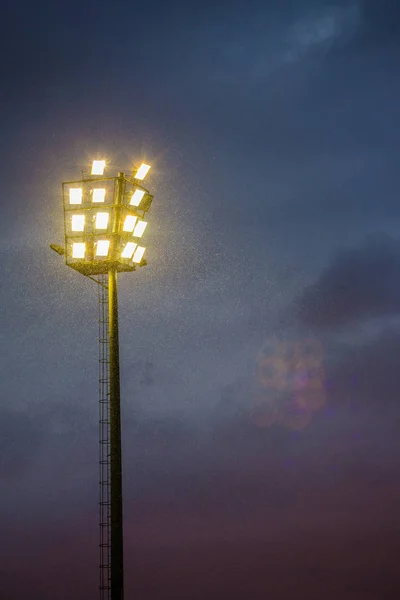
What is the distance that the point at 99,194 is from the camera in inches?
1134

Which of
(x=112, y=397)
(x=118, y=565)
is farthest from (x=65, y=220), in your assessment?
(x=118, y=565)

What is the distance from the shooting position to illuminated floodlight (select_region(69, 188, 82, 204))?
2900 centimetres

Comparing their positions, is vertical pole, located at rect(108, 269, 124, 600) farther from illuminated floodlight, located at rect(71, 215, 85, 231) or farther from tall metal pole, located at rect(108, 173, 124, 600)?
illuminated floodlight, located at rect(71, 215, 85, 231)

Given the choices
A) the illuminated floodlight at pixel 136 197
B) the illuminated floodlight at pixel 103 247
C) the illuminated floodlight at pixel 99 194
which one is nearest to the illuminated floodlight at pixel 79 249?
the illuminated floodlight at pixel 103 247

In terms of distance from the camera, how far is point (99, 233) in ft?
93.4

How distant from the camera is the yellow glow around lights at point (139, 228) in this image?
94.2 feet

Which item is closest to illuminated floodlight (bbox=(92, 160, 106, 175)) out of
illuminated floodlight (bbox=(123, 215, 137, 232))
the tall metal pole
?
illuminated floodlight (bbox=(123, 215, 137, 232))

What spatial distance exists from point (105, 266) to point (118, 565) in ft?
31.1

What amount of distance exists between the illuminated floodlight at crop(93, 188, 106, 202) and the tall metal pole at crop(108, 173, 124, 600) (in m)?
3.14

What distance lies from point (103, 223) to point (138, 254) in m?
1.56

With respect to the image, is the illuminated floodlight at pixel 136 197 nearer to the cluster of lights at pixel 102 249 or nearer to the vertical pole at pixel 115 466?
the cluster of lights at pixel 102 249

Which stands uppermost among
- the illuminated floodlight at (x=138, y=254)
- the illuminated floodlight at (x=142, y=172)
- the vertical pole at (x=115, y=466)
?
the illuminated floodlight at (x=142, y=172)

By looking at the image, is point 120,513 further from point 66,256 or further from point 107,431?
point 66,256

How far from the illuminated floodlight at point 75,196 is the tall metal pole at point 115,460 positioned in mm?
3379
